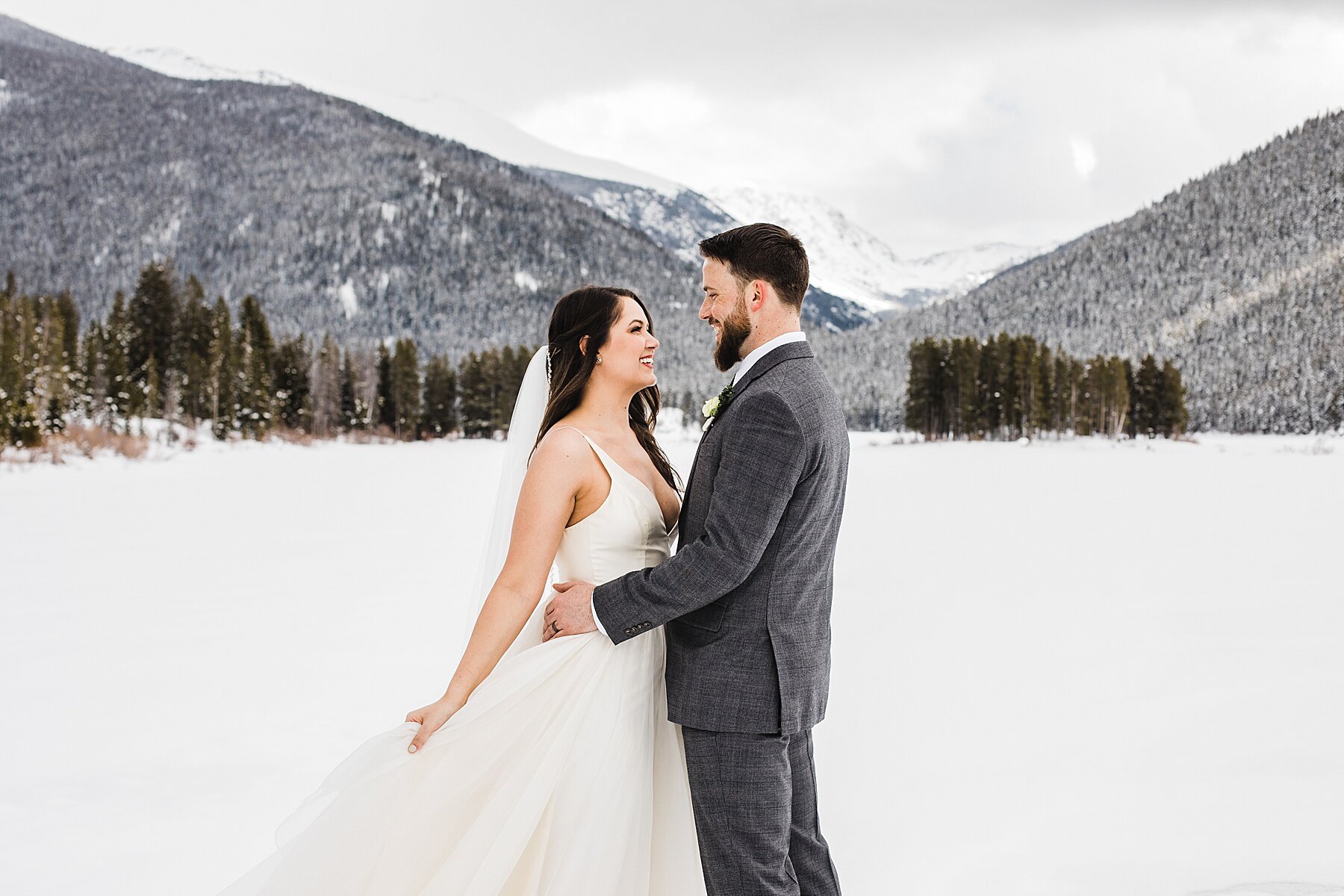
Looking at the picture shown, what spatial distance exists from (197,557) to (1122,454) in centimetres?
3435

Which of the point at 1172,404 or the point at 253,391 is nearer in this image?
the point at 253,391

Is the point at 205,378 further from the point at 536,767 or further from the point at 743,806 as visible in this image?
the point at 743,806

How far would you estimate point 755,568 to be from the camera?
2215 millimetres

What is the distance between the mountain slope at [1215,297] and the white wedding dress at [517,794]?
6404 cm

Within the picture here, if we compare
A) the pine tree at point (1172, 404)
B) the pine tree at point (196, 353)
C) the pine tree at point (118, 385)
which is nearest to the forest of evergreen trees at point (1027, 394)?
the pine tree at point (1172, 404)

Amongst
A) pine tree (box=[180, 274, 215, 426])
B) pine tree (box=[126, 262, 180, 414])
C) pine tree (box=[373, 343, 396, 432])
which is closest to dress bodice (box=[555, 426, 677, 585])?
pine tree (box=[180, 274, 215, 426])

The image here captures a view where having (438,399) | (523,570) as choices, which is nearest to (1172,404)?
(438,399)

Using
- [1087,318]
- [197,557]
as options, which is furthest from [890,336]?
[197,557]

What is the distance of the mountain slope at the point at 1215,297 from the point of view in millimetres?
63219

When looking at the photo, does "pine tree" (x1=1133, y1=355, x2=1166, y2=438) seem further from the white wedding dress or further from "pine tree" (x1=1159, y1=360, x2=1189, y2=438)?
the white wedding dress

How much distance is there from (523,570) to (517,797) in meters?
0.55

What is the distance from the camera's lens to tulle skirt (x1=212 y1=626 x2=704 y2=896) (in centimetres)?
235

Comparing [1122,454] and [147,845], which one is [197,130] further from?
[147,845]

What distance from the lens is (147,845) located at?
12.4 feet
